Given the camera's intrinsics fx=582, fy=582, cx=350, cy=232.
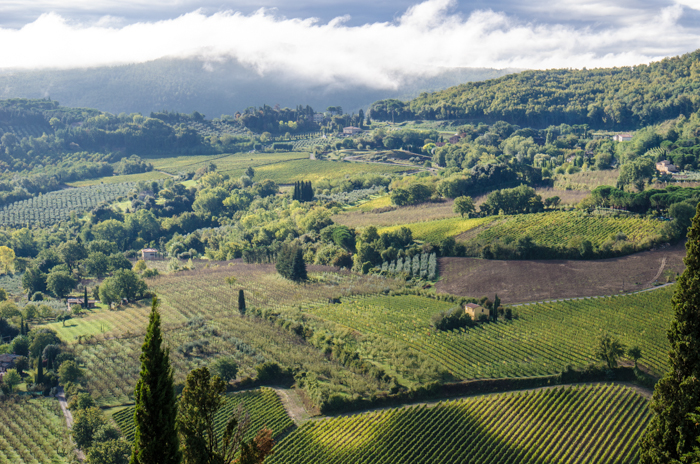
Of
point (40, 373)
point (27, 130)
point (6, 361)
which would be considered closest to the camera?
point (40, 373)

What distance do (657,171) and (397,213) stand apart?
38.9 m

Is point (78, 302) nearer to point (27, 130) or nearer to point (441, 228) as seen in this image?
point (441, 228)

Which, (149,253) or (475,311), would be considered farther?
(149,253)

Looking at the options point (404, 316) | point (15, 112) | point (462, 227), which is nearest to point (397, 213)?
point (462, 227)

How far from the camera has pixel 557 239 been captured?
6350 centimetres

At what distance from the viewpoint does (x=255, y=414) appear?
36031mm

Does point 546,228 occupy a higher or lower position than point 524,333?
higher

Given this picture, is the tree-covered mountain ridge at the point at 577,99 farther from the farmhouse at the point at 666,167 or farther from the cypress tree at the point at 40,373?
the cypress tree at the point at 40,373

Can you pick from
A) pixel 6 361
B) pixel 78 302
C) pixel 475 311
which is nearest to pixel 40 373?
pixel 6 361

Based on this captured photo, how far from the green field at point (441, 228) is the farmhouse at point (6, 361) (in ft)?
136

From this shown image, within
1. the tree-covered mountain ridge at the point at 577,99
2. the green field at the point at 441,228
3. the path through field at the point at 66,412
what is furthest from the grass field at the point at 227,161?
the path through field at the point at 66,412

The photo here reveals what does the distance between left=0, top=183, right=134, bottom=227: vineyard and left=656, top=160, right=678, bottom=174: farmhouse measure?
310 ft

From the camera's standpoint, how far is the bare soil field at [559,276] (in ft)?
171

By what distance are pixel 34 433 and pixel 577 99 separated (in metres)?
157
